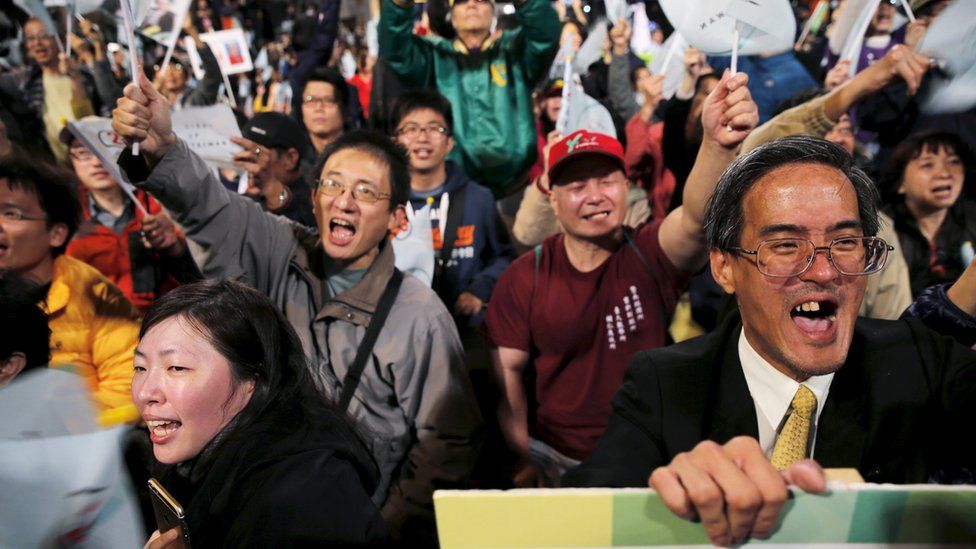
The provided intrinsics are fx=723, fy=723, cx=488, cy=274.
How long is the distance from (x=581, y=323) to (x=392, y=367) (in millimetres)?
712

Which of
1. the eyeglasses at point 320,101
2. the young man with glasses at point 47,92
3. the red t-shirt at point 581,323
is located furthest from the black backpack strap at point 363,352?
the young man with glasses at point 47,92

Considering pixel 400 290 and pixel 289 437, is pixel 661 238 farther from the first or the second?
pixel 289 437

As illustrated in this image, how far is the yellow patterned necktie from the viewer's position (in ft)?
4.86

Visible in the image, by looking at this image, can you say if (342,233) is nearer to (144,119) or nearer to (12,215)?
(144,119)

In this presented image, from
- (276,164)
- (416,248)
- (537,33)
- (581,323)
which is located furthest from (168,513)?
(537,33)

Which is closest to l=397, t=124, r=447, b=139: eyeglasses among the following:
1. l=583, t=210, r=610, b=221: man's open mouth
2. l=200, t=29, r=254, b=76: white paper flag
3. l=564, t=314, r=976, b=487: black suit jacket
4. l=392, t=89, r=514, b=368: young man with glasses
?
l=392, t=89, r=514, b=368: young man with glasses

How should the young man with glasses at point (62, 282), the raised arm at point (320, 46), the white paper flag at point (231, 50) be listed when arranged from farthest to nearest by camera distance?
the white paper flag at point (231, 50), the raised arm at point (320, 46), the young man with glasses at point (62, 282)

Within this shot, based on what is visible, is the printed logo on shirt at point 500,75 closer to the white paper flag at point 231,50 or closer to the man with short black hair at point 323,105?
the man with short black hair at point 323,105

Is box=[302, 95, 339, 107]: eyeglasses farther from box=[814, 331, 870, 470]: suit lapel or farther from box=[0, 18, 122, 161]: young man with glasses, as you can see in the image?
box=[814, 331, 870, 470]: suit lapel

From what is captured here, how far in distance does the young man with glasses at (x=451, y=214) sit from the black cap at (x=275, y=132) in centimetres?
63

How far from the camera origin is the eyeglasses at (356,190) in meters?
2.64

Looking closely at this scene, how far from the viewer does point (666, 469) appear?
985 millimetres

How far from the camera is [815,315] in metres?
1.54

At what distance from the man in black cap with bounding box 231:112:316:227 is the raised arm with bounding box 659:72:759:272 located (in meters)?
2.04
